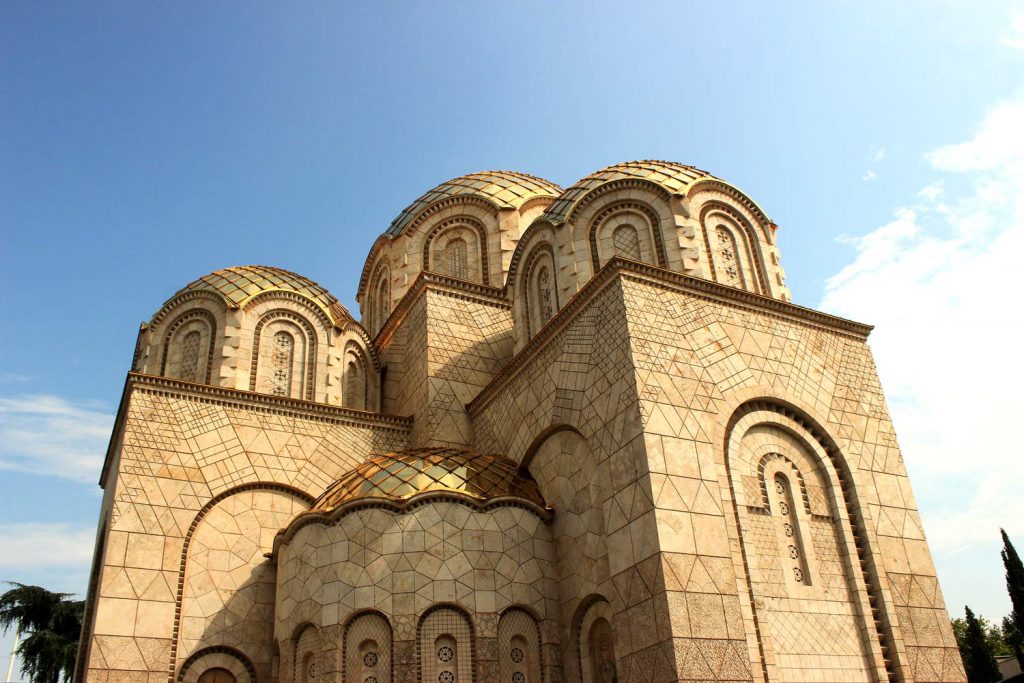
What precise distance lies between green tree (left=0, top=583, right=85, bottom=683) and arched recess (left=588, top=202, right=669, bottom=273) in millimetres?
17593

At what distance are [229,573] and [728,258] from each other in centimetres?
995

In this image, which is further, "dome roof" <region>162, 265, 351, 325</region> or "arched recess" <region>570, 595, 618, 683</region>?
"dome roof" <region>162, 265, 351, 325</region>

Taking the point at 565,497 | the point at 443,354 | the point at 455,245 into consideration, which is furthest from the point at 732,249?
the point at 455,245

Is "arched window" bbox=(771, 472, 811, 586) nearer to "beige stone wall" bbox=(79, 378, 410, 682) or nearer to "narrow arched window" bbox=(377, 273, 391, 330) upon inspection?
"beige stone wall" bbox=(79, 378, 410, 682)

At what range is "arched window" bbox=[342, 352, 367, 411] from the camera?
1748 centimetres

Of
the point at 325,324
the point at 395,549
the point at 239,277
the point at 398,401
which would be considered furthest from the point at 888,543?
the point at 239,277

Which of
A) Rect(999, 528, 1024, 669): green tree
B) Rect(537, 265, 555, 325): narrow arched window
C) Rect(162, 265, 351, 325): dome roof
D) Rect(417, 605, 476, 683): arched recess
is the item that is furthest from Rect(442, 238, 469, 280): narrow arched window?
Rect(999, 528, 1024, 669): green tree

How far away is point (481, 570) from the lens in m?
11.7

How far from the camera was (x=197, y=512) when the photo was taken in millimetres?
13617

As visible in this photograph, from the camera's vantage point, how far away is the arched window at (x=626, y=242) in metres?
14.8

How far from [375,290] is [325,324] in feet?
14.7

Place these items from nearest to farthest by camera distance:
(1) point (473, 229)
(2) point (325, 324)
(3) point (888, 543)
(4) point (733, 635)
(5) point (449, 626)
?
1. (4) point (733, 635)
2. (5) point (449, 626)
3. (3) point (888, 543)
4. (2) point (325, 324)
5. (1) point (473, 229)

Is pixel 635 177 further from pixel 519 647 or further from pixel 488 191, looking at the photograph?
pixel 519 647

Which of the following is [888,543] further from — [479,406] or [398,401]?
[398,401]
